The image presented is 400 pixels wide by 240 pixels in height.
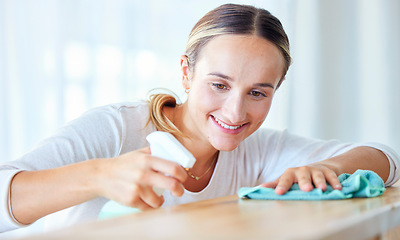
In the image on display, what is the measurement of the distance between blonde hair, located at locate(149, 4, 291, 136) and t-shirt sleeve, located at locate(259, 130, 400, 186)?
287 mm

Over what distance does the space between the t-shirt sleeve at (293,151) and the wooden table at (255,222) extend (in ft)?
1.98

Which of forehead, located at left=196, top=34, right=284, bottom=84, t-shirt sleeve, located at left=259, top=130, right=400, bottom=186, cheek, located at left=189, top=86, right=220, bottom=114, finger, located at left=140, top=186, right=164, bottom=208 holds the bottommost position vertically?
t-shirt sleeve, located at left=259, top=130, right=400, bottom=186

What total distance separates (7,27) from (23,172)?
1.68m

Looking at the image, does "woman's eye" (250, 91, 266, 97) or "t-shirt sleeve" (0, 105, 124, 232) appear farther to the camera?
"woman's eye" (250, 91, 266, 97)

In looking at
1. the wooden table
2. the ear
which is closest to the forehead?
the ear

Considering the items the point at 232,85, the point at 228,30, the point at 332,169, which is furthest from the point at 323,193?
the point at 228,30

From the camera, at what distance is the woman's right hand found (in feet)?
2.25

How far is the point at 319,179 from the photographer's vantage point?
2.87 feet

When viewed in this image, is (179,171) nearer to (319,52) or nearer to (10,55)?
(10,55)

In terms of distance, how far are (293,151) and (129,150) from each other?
526 millimetres

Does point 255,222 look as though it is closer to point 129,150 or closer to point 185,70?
point 129,150

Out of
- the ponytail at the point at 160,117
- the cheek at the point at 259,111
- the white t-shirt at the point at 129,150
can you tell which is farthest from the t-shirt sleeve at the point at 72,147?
the cheek at the point at 259,111

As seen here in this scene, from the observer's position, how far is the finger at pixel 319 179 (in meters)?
0.84

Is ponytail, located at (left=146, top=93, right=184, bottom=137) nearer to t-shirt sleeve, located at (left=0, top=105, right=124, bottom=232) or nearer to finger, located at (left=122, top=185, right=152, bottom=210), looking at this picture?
t-shirt sleeve, located at (left=0, top=105, right=124, bottom=232)
